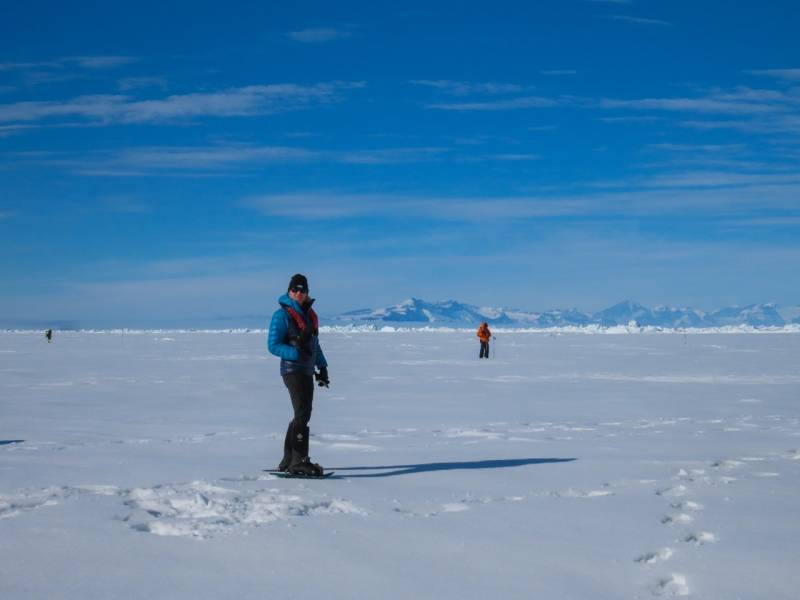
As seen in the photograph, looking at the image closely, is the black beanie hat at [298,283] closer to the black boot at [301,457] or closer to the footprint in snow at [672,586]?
the black boot at [301,457]

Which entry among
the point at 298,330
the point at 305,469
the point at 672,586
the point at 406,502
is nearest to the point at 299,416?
the point at 305,469

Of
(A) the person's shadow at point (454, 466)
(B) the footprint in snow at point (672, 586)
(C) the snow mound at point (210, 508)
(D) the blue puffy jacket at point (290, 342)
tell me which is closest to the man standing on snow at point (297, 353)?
(D) the blue puffy jacket at point (290, 342)

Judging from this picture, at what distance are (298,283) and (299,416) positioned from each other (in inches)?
51.3

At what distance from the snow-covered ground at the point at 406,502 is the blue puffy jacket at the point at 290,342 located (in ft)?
3.63

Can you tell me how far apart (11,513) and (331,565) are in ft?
8.77

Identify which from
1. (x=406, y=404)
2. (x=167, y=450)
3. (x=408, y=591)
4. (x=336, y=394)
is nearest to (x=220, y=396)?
(x=336, y=394)

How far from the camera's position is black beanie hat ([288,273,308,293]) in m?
7.50

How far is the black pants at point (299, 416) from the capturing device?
737 cm

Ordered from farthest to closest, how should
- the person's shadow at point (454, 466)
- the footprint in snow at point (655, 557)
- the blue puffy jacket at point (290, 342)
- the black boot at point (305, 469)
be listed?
the person's shadow at point (454, 466) → the blue puffy jacket at point (290, 342) → the black boot at point (305, 469) → the footprint in snow at point (655, 557)

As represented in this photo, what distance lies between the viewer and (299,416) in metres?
7.46

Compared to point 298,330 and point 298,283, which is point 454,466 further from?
point 298,283

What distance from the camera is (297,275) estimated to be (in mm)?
7559

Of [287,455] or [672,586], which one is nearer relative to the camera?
[672,586]

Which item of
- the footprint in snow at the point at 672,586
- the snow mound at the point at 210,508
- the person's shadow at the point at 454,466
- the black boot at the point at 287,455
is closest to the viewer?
the footprint in snow at the point at 672,586
